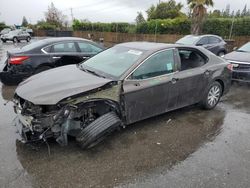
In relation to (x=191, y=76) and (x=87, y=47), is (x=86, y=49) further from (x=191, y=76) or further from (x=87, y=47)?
(x=191, y=76)

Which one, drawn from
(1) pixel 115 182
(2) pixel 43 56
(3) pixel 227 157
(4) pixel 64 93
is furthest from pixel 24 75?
(3) pixel 227 157

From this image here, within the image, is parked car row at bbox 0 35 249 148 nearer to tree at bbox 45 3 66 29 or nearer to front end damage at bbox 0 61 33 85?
front end damage at bbox 0 61 33 85

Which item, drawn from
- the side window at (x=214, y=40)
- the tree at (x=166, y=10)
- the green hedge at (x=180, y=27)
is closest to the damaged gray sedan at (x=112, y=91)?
the side window at (x=214, y=40)

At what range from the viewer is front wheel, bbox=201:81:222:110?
5.50 m

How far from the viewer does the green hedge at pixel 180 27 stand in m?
16.8

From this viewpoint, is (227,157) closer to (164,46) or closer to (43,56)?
(164,46)

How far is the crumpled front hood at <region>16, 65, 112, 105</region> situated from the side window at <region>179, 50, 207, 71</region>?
1.90 m

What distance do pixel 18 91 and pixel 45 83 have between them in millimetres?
442

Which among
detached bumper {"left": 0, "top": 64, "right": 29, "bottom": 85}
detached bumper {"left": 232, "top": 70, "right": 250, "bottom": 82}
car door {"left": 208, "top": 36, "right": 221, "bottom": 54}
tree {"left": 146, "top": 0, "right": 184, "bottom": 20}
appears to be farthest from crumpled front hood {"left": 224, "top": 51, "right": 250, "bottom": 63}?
tree {"left": 146, "top": 0, "right": 184, "bottom": 20}

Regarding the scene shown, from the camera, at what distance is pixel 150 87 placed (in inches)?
169

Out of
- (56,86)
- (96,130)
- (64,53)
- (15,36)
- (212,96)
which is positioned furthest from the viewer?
(15,36)

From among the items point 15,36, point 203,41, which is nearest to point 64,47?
point 203,41

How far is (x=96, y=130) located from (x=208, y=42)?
1066 cm

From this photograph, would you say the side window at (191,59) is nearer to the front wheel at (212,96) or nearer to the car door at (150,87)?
the car door at (150,87)
